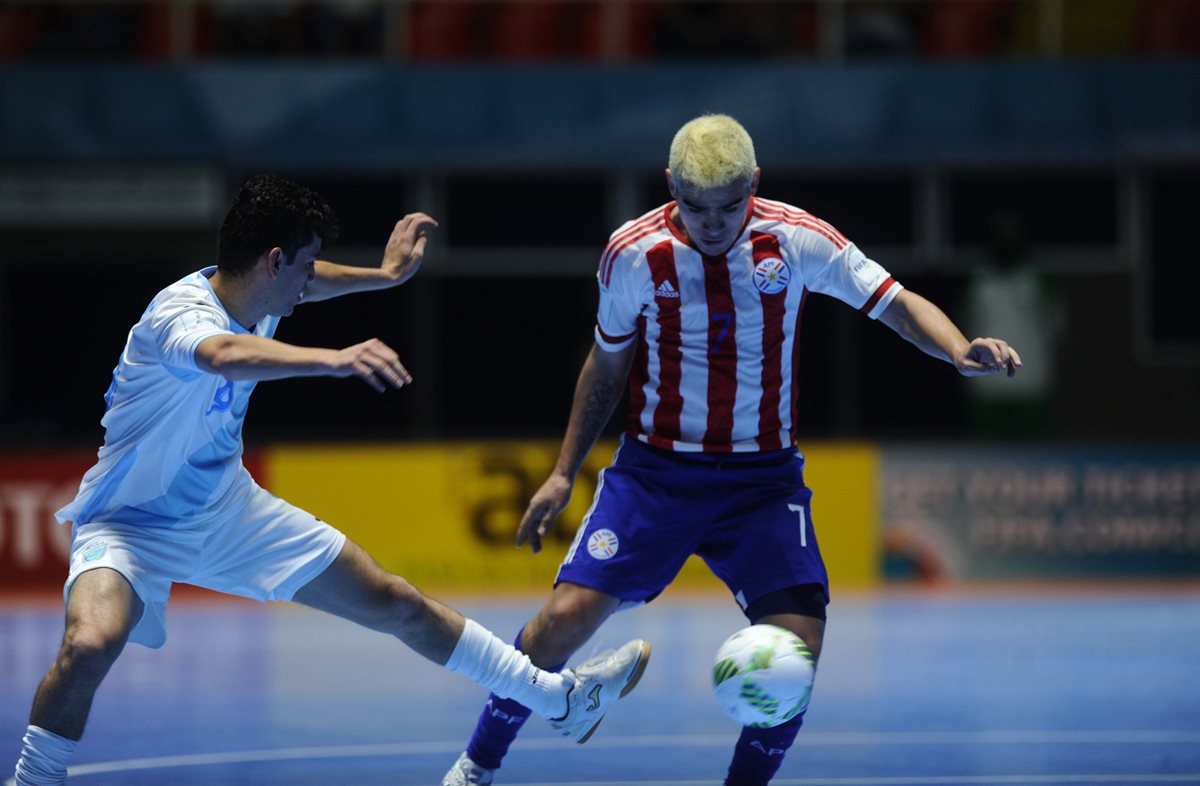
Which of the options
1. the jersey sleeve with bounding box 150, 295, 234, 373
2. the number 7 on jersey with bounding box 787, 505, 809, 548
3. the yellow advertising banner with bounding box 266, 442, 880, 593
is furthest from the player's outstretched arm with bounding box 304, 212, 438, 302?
the yellow advertising banner with bounding box 266, 442, 880, 593

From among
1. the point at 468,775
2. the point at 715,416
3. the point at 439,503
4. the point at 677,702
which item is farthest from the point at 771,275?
the point at 439,503

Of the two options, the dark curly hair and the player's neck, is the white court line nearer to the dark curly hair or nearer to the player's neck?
the player's neck

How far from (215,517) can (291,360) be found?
3.17 ft

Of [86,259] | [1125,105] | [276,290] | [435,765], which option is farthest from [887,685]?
[86,259]

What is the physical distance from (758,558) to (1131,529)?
8.43m

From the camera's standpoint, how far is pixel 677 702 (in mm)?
8609

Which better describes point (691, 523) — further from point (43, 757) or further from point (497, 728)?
point (43, 757)

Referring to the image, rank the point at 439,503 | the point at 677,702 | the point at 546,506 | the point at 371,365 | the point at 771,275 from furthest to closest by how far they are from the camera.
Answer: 1. the point at 439,503
2. the point at 677,702
3. the point at 546,506
4. the point at 771,275
5. the point at 371,365

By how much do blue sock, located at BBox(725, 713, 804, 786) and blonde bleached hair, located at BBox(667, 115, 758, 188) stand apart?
162cm

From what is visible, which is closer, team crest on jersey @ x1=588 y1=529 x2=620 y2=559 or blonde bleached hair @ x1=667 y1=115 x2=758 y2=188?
blonde bleached hair @ x1=667 y1=115 x2=758 y2=188

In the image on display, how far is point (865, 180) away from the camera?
1695 cm

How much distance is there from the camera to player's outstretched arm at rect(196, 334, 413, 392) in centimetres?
464

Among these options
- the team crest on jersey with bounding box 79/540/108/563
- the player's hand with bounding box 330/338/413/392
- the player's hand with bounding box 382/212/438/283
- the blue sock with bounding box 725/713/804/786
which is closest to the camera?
the player's hand with bounding box 330/338/413/392

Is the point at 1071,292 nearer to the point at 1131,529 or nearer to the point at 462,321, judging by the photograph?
the point at 1131,529
